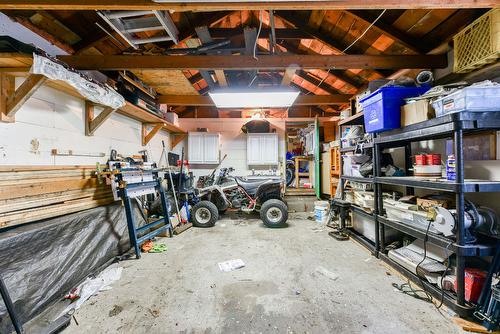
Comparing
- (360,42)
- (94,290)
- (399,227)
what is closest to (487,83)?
(399,227)

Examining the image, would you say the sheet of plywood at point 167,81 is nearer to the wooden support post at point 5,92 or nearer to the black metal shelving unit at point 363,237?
the wooden support post at point 5,92

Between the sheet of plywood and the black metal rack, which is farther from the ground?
the sheet of plywood

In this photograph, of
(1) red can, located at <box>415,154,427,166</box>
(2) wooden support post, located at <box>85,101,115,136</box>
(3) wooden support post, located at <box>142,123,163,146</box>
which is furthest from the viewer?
(3) wooden support post, located at <box>142,123,163,146</box>

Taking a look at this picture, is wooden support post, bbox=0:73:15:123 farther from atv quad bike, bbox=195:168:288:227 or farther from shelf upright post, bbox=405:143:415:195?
shelf upright post, bbox=405:143:415:195

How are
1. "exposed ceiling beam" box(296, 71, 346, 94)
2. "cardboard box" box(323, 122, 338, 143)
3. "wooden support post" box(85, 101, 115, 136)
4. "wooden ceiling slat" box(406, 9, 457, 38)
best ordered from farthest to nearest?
"cardboard box" box(323, 122, 338, 143), "exposed ceiling beam" box(296, 71, 346, 94), "wooden support post" box(85, 101, 115, 136), "wooden ceiling slat" box(406, 9, 457, 38)

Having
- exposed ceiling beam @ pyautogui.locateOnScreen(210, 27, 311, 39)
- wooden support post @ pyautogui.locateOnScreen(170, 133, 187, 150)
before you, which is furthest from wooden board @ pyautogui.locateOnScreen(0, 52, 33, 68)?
wooden support post @ pyautogui.locateOnScreen(170, 133, 187, 150)

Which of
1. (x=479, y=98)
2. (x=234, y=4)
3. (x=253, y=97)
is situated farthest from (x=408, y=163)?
(x=234, y=4)

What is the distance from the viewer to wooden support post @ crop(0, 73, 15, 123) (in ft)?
5.70

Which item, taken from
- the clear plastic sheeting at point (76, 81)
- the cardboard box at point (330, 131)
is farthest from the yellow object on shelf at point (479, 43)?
the clear plastic sheeting at point (76, 81)

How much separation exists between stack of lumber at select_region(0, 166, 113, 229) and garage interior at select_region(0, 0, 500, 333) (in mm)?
15

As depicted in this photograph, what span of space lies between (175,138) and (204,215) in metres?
2.65

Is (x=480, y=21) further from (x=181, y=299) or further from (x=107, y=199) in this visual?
(x=107, y=199)

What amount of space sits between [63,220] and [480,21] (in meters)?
4.30

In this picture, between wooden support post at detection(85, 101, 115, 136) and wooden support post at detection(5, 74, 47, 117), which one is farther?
wooden support post at detection(85, 101, 115, 136)
